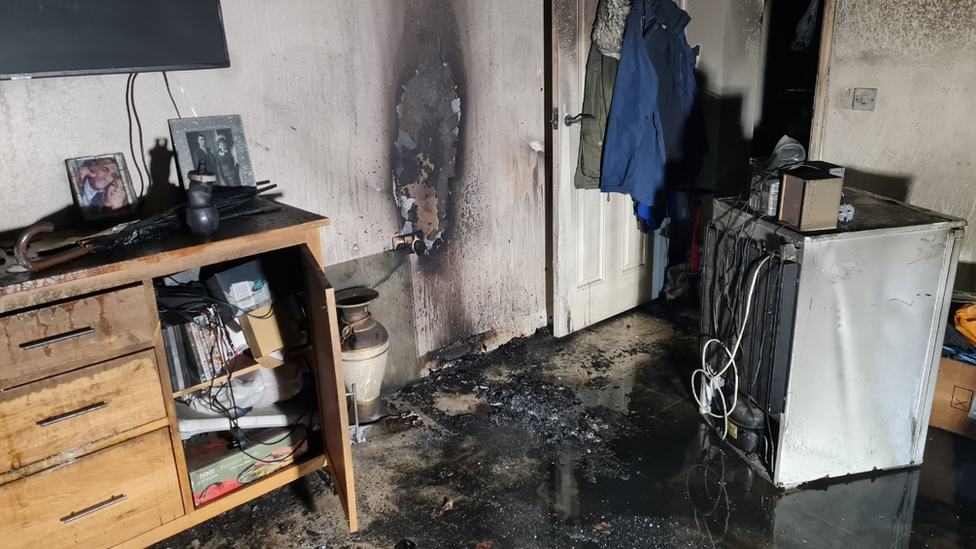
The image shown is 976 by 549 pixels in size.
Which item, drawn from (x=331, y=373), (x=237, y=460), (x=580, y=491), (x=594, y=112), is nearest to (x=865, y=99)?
(x=594, y=112)

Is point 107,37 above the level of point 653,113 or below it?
above

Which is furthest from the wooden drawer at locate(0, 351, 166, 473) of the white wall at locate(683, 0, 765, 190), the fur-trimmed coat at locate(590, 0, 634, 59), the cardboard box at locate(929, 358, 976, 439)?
the white wall at locate(683, 0, 765, 190)

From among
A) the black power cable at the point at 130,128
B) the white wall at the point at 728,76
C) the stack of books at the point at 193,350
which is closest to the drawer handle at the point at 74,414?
the stack of books at the point at 193,350

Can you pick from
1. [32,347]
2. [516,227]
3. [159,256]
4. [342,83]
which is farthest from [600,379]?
[32,347]

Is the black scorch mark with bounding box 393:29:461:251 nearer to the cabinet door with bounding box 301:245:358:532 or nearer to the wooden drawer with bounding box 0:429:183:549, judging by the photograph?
the cabinet door with bounding box 301:245:358:532

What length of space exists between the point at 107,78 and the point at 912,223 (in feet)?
7.96

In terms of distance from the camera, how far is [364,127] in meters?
2.61

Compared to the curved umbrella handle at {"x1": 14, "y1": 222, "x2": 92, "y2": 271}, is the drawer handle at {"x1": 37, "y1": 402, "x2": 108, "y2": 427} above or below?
below

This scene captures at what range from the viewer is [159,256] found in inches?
67.4

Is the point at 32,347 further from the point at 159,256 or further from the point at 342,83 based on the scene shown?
the point at 342,83

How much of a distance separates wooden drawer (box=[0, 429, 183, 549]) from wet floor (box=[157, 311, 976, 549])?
25 cm

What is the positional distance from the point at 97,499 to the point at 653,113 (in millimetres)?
2571

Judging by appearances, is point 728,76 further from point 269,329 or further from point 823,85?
point 269,329

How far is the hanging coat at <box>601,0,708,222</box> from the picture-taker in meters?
3.02
